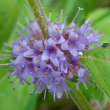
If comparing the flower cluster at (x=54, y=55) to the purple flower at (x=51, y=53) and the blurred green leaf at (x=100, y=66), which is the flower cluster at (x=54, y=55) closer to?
the purple flower at (x=51, y=53)

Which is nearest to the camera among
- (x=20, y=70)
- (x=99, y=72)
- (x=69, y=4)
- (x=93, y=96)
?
(x=99, y=72)

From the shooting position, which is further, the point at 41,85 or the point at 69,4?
the point at 69,4

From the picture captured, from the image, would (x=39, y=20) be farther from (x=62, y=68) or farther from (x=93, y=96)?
(x=93, y=96)

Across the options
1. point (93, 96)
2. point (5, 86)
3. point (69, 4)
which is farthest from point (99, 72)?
point (69, 4)

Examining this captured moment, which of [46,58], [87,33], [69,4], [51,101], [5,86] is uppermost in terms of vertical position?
[69,4]

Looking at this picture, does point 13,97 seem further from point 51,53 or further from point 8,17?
point 51,53

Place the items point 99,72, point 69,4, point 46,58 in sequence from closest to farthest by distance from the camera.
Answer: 1. point 99,72
2. point 46,58
3. point 69,4

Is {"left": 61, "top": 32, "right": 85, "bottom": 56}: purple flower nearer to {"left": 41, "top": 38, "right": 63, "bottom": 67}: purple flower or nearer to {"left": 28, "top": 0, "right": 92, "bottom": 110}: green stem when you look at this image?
{"left": 41, "top": 38, "right": 63, "bottom": 67}: purple flower

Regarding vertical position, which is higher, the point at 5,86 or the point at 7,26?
the point at 7,26
